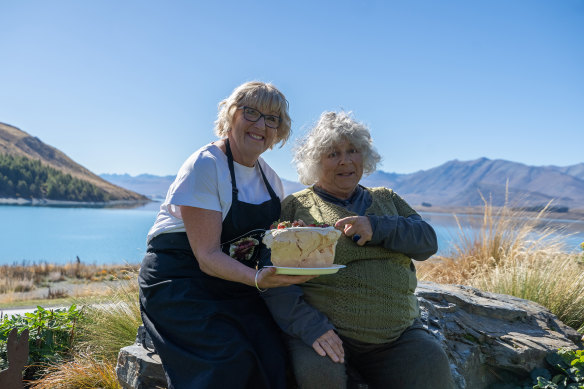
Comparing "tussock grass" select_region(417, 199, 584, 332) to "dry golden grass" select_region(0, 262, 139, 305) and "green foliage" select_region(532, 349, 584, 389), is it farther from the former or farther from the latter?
"dry golden grass" select_region(0, 262, 139, 305)

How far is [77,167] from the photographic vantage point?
467ft

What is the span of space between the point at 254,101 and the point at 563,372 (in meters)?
3.02

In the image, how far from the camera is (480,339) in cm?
336

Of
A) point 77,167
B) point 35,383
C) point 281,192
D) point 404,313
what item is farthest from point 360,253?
point 77,167

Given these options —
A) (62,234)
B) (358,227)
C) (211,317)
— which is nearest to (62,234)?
(62,234)

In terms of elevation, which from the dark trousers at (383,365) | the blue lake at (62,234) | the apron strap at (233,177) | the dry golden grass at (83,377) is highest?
the apron strap at (233,177)

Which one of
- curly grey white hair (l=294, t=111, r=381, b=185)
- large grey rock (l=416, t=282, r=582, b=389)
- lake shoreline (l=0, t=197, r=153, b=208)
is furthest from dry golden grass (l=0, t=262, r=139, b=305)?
lake shoreline (l=0, t=197, r=153, b=208)

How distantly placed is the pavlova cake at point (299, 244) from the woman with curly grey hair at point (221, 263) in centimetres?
8

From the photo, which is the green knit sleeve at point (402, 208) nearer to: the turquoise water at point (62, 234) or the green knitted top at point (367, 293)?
the green knitted top at point (367, 293)

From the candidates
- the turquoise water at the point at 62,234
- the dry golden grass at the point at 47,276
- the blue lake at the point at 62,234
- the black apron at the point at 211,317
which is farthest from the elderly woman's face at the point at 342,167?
the turquoise water at the point at 62,234

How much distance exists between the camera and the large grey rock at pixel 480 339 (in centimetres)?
271

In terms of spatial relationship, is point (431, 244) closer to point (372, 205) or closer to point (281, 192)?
point (372, 205)

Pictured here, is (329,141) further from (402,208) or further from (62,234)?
(62,234)

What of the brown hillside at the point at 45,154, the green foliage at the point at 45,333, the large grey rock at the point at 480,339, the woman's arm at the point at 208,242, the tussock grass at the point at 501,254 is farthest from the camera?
the brown hillside at the point at 45,154
